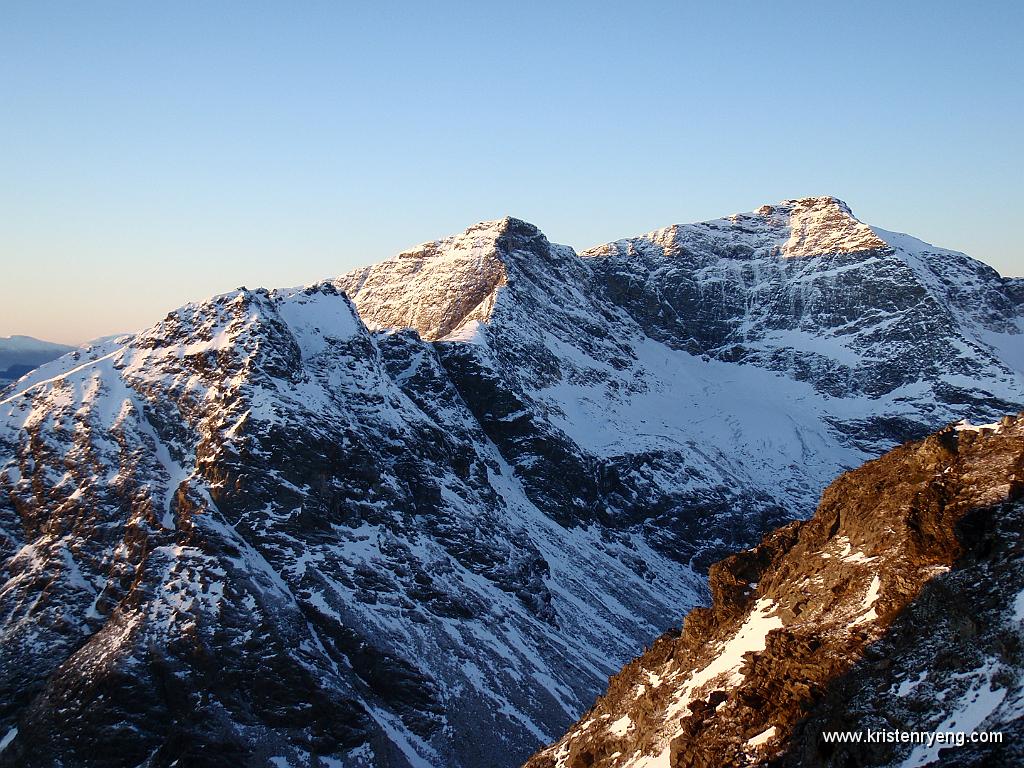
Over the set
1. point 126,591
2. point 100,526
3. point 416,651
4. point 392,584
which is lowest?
point 416,651

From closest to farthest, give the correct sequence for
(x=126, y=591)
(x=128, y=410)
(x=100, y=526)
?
(x=126, y=591) → (x=100, y=526) → (x=128, y=410)

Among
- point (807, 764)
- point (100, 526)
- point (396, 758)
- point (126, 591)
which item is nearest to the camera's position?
point (807, 764)

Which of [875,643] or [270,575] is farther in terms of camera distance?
[270,575]

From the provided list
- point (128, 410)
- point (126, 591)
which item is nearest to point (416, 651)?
point (126, 591)

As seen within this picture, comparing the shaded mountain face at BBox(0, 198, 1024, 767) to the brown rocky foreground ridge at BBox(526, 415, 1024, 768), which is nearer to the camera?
the brown rocky foreground ridge at BBox(526, 415, 1024, 768)

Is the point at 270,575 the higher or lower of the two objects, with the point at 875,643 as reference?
higher

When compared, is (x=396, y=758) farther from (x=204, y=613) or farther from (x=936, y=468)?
(x=936, y=468)

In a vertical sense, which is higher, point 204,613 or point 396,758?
point 204,613

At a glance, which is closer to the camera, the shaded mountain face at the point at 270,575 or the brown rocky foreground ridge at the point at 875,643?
the brown rocky foreground ridge at the point at 875,643
